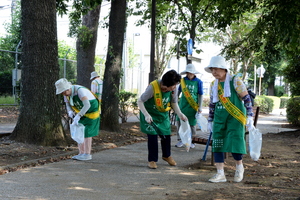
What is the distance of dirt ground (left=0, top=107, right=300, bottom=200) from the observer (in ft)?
17.0

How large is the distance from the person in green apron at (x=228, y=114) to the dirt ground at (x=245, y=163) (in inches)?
18.1

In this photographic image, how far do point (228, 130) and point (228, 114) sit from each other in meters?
0.21

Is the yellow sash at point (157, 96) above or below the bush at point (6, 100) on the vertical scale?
above

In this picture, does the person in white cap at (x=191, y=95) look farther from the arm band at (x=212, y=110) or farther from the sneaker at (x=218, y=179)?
the sneaker at (x=218, y=179)

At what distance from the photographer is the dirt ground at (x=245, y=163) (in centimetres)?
520

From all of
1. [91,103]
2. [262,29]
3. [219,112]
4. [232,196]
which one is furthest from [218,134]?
[262,29]

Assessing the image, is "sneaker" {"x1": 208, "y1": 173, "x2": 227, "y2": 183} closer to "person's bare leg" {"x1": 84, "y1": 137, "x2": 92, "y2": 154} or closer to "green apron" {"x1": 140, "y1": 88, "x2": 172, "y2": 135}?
"green apron" {"x1": 140, "y1": 88, "x2": 172, "y2": 135}

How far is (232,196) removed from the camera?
503 centimetres

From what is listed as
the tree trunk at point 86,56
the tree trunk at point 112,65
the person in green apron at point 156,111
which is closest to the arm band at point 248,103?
the person in green apron at point 156,111

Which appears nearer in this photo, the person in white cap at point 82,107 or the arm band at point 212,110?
the arm band at point 212,110

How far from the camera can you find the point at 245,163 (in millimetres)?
7449

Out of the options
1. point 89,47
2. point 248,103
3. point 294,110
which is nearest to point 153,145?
point 248,103

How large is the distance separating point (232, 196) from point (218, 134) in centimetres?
102

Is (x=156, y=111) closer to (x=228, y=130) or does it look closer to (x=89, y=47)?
(x=228, y=130)
